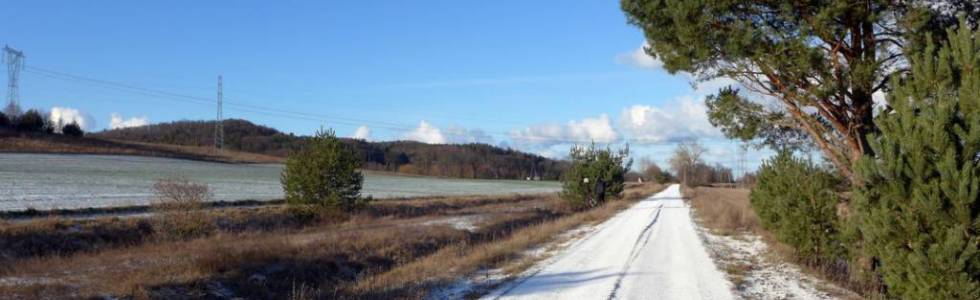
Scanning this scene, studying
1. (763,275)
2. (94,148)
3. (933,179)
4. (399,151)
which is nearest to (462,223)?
(763,275)

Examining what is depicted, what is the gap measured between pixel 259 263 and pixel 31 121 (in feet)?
285

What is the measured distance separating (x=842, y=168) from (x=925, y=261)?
671 cm

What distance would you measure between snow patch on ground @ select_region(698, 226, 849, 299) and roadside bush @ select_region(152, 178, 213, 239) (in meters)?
16.1

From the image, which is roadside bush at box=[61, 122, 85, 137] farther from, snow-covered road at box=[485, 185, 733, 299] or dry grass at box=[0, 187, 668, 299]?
snow-covered road at box=[485, 185, 733, 299]

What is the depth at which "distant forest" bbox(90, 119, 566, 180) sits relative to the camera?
142 metres

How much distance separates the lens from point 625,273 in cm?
1382

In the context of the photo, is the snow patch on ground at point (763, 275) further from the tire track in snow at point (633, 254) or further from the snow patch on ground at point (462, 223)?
the snow patch on ground at point (462, 223)

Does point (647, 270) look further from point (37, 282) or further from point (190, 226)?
point (190, 226)

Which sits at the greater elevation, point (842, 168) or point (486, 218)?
point (842, 168)

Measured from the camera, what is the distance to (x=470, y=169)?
150m

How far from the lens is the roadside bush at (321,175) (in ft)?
103

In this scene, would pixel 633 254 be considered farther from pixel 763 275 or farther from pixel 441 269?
pixel 441 269

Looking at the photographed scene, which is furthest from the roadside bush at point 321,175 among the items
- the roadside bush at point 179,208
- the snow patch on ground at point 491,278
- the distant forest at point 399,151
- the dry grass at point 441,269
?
the distant forest at point 399,151

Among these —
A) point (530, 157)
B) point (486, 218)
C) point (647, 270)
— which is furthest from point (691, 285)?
point (530, 157)
